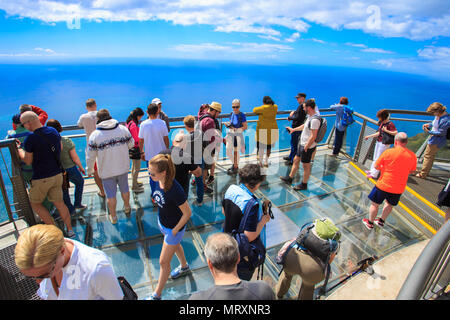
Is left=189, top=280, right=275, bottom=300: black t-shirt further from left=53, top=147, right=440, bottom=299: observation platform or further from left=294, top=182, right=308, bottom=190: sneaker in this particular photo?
left=294, top=182, right=308, bottom=190: sneaker

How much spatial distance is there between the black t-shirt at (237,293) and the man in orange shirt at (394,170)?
3.19 meters

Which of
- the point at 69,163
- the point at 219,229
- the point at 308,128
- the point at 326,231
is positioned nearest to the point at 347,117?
the point at 308,128

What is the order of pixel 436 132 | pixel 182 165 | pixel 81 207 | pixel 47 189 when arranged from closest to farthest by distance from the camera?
pixel 47 189, pixel 182 165, pixel 81 207, pixel 436 132

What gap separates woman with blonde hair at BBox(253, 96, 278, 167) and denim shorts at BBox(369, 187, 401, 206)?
2514 millimetres

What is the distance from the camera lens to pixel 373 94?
170750 mm

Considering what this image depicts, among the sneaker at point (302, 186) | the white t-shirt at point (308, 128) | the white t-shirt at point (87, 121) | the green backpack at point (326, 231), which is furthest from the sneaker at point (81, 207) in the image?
the white t-shirt at point (308, 128)

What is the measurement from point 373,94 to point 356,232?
202 m

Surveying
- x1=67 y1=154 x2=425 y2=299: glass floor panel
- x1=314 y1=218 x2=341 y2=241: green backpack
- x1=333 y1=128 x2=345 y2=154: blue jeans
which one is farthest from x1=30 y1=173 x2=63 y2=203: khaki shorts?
x1=333 y1=128 x2=345 y2=154: blue jeans

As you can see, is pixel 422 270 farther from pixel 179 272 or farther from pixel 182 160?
pixel 182 160

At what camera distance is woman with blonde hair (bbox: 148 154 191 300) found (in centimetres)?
238

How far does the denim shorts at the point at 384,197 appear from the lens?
375 centimetres

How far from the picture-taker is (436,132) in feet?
16.5

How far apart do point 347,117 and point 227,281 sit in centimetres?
618
